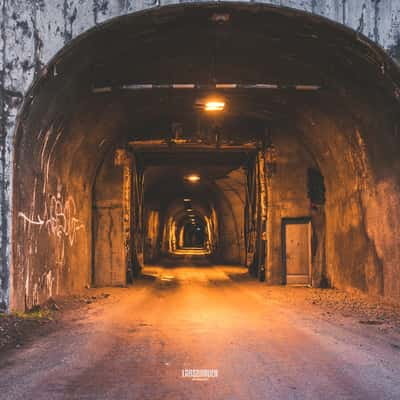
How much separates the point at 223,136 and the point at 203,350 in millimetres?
10353

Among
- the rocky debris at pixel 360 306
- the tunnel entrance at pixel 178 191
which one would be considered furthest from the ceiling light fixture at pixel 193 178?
the rocky debris at pixel 360 306

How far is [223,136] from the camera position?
16.2 meters

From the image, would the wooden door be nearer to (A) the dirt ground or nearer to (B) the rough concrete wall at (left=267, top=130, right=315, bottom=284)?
(B) the rough concrete wall at (left=267, top=130, right=315, bottom=284)

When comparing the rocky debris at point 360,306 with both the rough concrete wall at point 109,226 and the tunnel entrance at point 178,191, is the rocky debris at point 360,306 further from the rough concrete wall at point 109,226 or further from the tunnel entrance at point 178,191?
the rough concrete wall at point 109,226

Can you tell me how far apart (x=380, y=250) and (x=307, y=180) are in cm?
491

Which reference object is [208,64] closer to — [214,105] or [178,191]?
[214,105]

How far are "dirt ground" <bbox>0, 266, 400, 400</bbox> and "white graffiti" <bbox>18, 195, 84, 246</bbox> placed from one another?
1442 mm

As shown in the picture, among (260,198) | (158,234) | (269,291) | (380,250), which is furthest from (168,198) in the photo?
(380,250)

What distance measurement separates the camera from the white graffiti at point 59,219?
1019 cm

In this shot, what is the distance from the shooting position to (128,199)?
52.7ft

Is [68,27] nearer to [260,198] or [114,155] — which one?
[114,155]

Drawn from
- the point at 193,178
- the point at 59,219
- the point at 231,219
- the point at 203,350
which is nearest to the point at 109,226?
the point at 59,219

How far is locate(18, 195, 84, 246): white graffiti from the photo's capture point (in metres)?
10.2

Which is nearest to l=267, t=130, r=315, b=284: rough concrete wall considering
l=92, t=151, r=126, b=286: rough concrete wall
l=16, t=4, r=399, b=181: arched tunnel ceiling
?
l=16, t=4, r=399, b=181: arched tunnel ceiling
